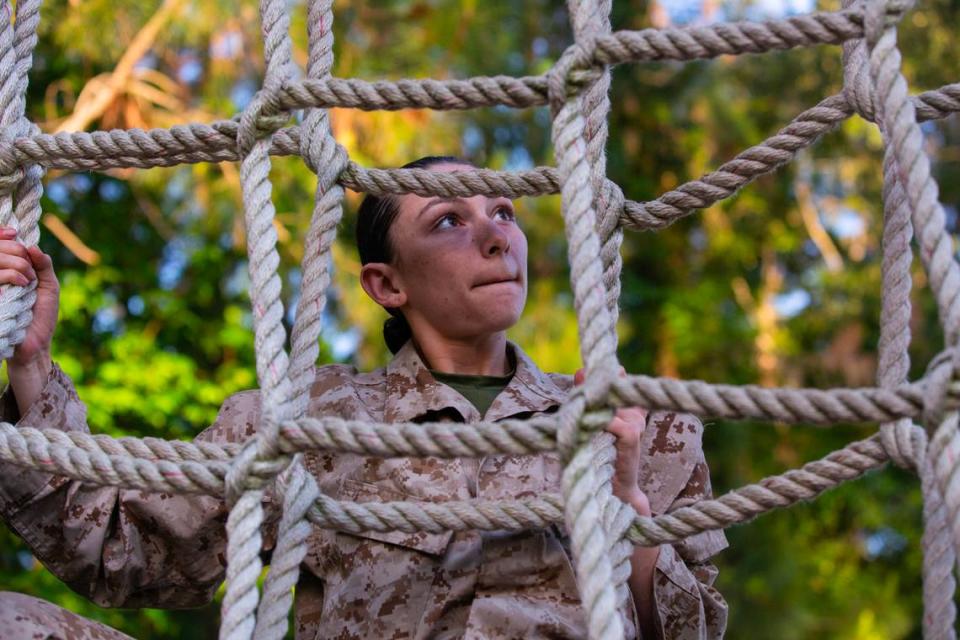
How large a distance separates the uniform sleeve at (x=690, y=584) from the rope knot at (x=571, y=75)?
513 mm

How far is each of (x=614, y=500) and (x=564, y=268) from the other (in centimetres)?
589

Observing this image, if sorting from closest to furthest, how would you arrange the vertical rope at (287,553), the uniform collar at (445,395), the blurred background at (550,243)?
the vertical rope at (287,553), the uniform collar at (445,395), the blurred background at (550,243)

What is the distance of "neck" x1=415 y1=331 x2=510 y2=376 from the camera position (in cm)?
179

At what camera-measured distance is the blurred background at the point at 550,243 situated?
4887mm

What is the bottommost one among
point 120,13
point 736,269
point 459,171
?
point 459,171

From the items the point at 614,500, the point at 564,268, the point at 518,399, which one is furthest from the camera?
the point at 564,268

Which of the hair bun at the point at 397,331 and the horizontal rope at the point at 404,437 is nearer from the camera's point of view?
the horizontal rope at the point at 404,437

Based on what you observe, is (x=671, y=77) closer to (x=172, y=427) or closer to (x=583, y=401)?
(x=172, y=427)

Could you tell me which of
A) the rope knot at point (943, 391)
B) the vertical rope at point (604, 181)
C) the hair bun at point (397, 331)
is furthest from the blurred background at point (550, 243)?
the rope knot at point (943, 391)

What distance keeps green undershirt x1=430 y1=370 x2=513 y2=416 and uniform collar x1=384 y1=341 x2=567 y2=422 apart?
0.08 feet

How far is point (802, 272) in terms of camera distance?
8.55 metres

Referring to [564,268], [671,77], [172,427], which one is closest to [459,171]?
[172,427]

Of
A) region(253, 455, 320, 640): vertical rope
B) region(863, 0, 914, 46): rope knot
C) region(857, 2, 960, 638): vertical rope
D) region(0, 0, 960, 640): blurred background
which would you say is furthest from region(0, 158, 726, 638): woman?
region(0, 0, 960, 640): blurred background

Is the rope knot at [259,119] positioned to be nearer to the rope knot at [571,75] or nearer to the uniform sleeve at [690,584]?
the rope knot at [571,75]
